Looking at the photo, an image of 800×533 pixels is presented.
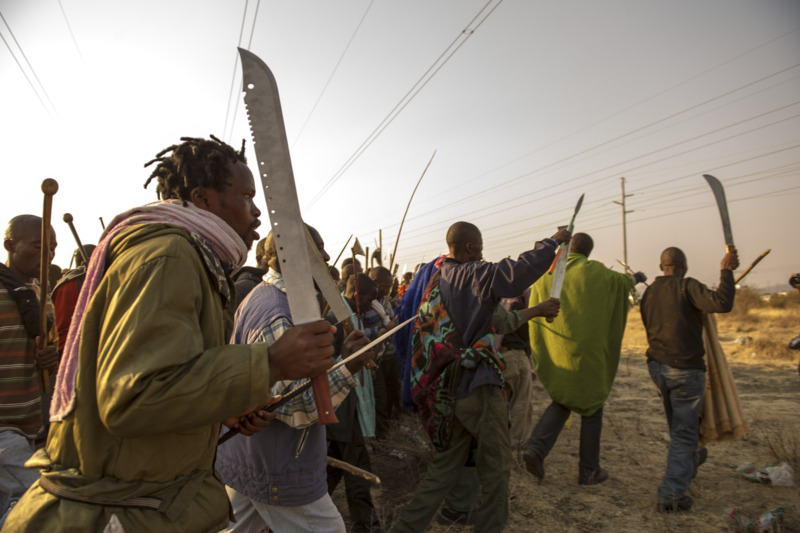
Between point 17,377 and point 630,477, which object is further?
point 630,477

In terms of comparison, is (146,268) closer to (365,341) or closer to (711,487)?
(365,341)

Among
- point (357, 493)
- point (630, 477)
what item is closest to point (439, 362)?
point (357, 493)

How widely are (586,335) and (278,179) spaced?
4.36 meters

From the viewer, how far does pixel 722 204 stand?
449cm

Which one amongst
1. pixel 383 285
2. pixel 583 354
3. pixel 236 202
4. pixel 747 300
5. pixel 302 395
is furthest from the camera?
pixel 747 300

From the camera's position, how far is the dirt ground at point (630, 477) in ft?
12.9

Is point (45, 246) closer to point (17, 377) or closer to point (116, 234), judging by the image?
point (17, 377)

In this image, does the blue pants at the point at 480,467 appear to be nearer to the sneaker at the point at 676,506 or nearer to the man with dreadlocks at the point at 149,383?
the sneaker at the point at 676,506

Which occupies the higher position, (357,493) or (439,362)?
(439,362)

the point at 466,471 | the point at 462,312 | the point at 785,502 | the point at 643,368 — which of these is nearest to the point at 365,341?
the point at 462,312

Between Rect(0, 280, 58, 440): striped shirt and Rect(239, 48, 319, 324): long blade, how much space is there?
2.52m

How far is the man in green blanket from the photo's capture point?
466 centimetres

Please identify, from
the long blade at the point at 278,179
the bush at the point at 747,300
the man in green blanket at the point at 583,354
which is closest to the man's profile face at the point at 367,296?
the man in green blanket at the point at 583,354

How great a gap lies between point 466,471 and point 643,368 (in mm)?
8698
